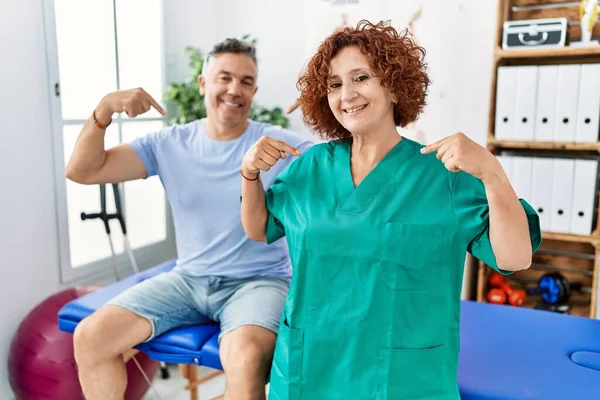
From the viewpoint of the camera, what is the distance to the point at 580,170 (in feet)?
8.04

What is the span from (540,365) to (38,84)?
84.8 inches

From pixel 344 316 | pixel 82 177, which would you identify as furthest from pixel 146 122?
pixel 344 316

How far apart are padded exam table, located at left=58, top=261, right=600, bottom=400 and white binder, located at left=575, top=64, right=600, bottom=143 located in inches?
40.5

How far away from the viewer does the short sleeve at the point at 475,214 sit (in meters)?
1.14

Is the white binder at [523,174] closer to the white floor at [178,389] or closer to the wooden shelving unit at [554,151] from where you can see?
the wooden shelving unit at [554,151]

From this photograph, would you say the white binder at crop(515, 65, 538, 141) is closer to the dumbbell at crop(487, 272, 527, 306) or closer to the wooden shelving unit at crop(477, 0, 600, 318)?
the wooden shelving unit at crop(477, 0, 600, 318)

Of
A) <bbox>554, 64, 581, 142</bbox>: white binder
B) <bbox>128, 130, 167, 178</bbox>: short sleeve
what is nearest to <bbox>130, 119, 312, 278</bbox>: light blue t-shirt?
<bbox>128, 130, 167, 178</bbox>: short sleeve

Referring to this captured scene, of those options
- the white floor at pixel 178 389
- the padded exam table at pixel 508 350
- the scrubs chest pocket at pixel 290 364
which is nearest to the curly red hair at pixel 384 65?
the scrubs chest pocket at pixel 290 364

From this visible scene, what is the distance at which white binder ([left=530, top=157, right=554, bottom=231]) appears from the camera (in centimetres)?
251

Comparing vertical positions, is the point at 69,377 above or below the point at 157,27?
below

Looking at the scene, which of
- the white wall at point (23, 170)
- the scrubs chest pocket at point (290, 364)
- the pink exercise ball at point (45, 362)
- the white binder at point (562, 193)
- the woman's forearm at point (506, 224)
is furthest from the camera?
the white binder at point (562, 193)

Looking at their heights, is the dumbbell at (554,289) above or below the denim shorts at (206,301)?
below

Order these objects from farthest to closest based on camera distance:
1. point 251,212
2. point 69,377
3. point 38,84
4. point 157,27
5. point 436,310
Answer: point 157,27, point 38,84, point 69,377, point 251,212, point 436,310

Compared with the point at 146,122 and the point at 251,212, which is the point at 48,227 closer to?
the point at 146,122
